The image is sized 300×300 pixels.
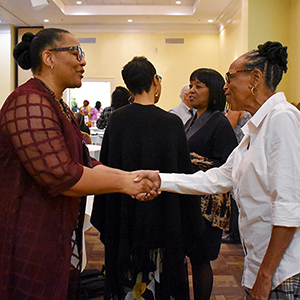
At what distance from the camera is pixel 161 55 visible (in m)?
11.4

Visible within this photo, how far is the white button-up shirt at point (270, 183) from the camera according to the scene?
1.04m

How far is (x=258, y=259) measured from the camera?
1160 mm

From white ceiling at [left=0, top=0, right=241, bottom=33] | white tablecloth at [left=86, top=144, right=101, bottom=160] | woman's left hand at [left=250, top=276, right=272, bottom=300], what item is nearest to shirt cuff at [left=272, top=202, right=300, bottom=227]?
woman's left hand at [left=250, top=276, right=272, bottom=300]

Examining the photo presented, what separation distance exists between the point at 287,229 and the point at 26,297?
2.96 ft

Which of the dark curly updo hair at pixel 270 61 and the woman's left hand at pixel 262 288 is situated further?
the dark curly updo hair at pixel 270 61

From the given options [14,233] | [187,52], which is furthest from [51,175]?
[187,52]

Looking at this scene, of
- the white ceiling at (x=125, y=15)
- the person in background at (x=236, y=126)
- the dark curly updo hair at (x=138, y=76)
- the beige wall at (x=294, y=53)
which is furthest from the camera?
the white ceiling at (x=125, y=15)

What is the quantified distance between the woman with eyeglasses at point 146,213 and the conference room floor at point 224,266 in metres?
0.95

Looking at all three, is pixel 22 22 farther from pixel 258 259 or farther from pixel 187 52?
pixel 258 259

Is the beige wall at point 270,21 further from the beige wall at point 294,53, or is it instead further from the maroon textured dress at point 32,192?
the maroon textured dress at point 32,192

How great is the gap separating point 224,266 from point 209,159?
1.51m

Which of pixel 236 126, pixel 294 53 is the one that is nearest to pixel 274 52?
pixel 236 126

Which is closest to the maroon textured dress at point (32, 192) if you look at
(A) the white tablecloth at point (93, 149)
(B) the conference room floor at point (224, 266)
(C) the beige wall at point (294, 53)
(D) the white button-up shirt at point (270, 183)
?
(D) the white button-up shirt at point (270, 183)

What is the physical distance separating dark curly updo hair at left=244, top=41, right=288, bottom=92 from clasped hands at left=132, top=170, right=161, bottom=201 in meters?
0.63
